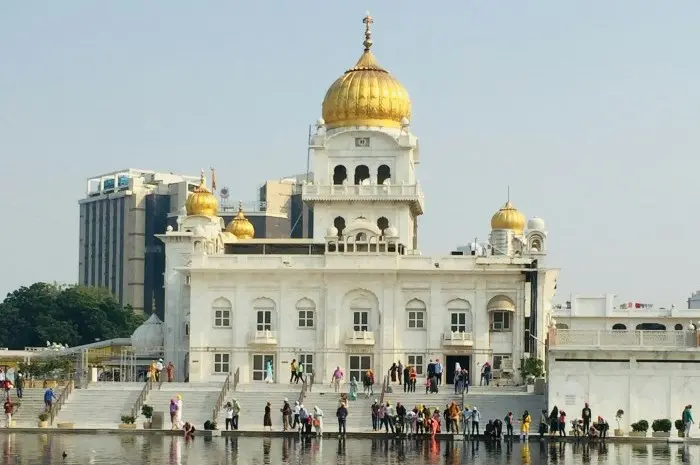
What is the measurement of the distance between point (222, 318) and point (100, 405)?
42.0ft

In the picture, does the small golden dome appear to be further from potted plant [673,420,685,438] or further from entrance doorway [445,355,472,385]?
potted plant [673,420,685,438]

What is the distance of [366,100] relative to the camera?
268ft

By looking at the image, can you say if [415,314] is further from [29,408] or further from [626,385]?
[29,408]

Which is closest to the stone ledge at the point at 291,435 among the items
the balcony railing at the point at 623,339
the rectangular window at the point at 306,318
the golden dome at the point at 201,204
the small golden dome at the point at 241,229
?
the balcony railing at the point at 623,339

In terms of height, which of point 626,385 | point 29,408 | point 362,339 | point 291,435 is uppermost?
point 362,339

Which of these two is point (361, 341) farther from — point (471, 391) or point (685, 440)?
point (685, 440)

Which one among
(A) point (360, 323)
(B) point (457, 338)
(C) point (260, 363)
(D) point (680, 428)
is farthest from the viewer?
(C) point (260, 363)

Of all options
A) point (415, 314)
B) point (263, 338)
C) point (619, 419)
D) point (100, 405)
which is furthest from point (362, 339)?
point (619, 419)

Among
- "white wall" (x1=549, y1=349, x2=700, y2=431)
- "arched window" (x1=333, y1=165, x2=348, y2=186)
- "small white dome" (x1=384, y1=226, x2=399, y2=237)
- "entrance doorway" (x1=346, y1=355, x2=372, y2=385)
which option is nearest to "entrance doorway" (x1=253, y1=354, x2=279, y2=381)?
"entrance doorway" (x1=346, y1=355, x2=372, y2=385)

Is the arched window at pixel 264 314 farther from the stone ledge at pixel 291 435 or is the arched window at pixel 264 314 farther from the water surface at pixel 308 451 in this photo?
the water surface at pixel 308 451

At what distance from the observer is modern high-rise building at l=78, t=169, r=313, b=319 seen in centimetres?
14812

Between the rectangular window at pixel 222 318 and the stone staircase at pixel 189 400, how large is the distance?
8.88 m

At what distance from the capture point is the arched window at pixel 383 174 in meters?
82.2

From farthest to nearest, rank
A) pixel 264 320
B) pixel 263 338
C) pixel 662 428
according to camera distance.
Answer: pixel 264 320, pixel 263 338, pixel 662 428
